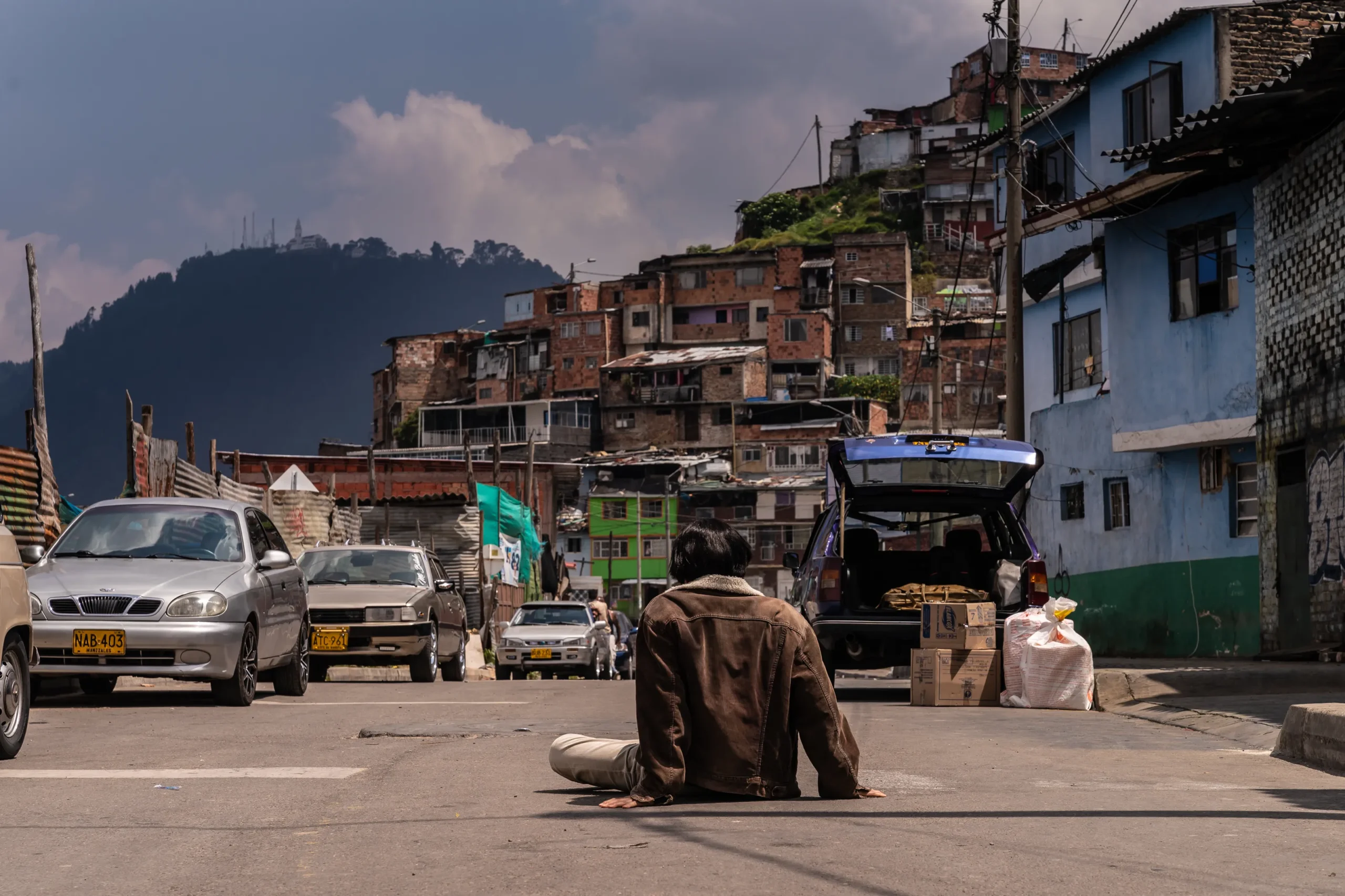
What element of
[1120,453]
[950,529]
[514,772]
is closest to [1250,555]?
[1120,453]

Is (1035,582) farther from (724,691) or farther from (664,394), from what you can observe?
(664,394)

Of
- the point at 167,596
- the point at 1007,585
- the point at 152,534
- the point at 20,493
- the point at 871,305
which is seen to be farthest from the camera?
the point at 871,305

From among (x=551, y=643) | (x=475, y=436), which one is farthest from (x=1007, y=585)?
(x=475, y=436)

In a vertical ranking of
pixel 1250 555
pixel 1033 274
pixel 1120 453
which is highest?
pixel 1033 274

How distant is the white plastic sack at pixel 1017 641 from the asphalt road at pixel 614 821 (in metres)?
2.82

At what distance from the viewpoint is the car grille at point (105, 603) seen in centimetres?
1331

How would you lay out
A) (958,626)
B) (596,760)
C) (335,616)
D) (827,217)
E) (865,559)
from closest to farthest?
1. (596,760)
2. (958,626)
3. (865,559)
4. (335,616)
5. (827,217)

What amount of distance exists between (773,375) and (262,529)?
8412 centimetres

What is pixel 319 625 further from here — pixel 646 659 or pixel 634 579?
pixel 634 579

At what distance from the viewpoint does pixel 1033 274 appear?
3434cm

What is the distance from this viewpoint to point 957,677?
14.9m

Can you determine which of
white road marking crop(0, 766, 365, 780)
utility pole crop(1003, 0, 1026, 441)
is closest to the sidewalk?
white road marking crop(0, 766, 365, 780)

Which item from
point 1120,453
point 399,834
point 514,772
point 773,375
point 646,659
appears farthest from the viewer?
point 773,375

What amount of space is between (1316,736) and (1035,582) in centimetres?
612
